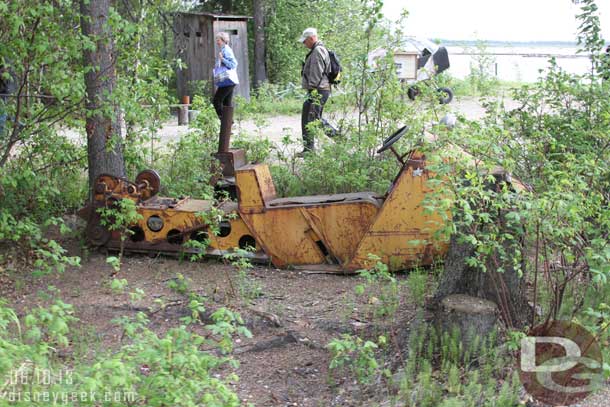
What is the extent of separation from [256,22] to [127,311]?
17.0 meters

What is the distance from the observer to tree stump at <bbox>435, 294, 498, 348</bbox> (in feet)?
16.5

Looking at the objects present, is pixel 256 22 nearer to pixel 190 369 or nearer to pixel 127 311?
pixel 127 311

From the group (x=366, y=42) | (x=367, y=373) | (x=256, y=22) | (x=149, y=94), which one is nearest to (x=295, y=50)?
(x=256, y=22)

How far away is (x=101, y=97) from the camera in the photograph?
7.41 metres

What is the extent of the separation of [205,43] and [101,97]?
1289 cm

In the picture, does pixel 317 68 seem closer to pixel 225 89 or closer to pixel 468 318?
pixel 225 89

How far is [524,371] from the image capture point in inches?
184

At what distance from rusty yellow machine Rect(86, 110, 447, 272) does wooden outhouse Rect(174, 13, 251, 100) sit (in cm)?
1249

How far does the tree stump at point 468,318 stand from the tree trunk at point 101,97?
11.7 feet

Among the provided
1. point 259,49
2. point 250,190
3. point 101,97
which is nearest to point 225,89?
point 101,97

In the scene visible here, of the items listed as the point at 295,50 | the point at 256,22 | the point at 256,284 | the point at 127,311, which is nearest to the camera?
the point at 127,311

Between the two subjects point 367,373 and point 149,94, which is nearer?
point 367,373

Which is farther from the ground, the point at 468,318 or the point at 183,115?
the point at 183,115

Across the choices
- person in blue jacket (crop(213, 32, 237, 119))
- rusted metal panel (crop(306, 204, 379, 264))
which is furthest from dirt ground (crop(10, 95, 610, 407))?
person in blue jacket (crop(213, 32, 237, 119))
